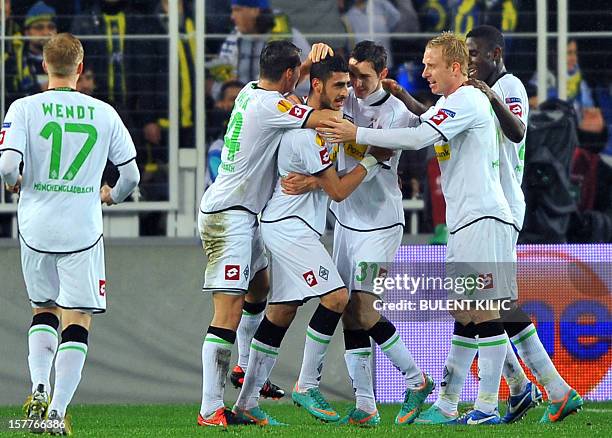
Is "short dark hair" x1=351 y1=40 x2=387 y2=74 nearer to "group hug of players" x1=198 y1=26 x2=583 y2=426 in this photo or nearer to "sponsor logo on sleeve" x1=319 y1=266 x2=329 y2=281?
"group hug of players" x1=198 y1=26 x2=583 y2=426

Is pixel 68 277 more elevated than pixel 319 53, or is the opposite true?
pixel 319 53

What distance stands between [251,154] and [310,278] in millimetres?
766

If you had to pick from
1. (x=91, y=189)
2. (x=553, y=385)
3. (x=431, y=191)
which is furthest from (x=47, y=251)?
(x=431, y=191)

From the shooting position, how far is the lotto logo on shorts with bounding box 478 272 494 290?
7.81 m

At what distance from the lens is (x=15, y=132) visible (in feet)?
24.1

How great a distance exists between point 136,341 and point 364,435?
10.6 ft

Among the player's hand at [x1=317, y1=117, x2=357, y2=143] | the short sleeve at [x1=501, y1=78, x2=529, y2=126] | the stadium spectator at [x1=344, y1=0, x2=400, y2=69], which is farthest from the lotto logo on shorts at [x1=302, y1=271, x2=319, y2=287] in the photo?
the stadium spectator at [x1=344, y1=0, x2=400, y2=69]

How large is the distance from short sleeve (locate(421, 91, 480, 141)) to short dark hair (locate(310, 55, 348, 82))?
56cm

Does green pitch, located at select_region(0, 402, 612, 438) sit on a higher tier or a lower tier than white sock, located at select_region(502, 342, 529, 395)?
lower

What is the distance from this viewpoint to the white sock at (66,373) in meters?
7.30

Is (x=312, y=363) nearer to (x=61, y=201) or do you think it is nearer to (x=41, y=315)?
(x=41, y=315)

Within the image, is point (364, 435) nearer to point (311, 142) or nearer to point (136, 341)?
point (311, 142)

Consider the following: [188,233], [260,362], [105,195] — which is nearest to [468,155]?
[260,362]

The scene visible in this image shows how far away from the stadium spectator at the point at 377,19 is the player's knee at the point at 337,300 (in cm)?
469
